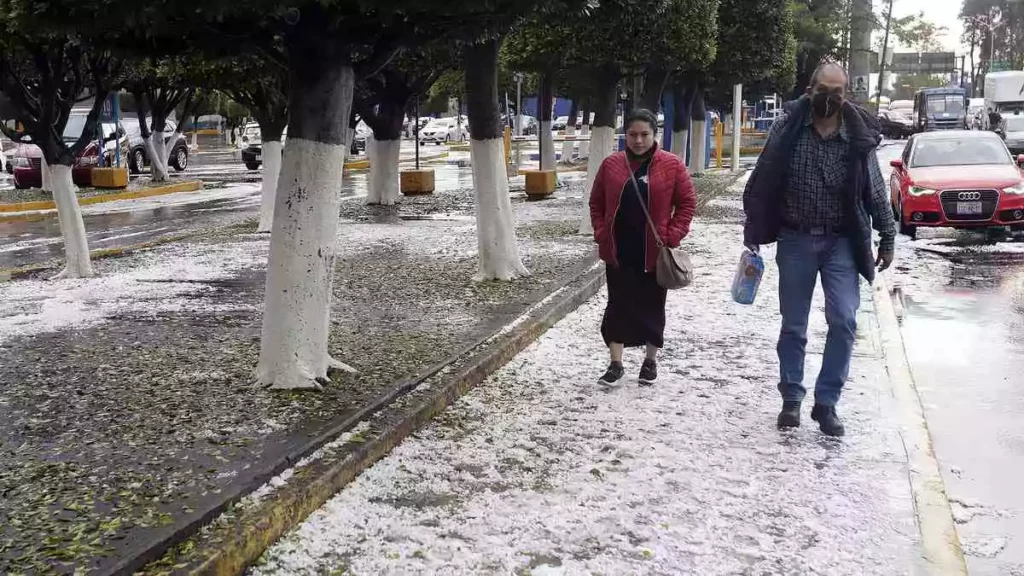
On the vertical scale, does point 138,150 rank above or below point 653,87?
below

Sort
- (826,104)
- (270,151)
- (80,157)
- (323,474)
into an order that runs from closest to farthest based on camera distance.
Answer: (323,474) < (826,104) < (270,151) < (80,157)

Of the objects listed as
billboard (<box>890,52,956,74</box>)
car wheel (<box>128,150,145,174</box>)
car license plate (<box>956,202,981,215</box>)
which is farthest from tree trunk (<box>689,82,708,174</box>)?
billboard (<box>890,52,956,74</box>)

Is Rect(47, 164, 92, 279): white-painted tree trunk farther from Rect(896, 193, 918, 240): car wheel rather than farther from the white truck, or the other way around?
the white truck

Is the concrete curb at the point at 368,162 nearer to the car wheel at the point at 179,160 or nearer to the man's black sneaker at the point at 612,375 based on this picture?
the car wheel at the point at 179,160

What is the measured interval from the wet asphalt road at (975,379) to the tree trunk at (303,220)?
3596 mm

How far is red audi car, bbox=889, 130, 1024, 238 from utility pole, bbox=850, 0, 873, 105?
923 inches

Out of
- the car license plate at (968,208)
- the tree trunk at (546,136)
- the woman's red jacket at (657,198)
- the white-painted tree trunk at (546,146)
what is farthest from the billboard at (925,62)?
the woman's red jacket at (657,198)

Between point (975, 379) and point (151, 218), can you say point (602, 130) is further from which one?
point (151, 218)

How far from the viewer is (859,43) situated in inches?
1788

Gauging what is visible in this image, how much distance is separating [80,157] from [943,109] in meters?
44.8

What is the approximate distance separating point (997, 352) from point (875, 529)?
160 inches

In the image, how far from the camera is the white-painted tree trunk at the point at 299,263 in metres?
6.26

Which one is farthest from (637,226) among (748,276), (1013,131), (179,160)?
(1013,131)

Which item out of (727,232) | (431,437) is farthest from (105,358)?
(727,232)
